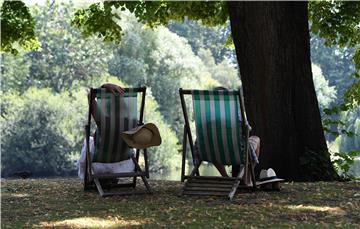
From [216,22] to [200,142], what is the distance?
684cm

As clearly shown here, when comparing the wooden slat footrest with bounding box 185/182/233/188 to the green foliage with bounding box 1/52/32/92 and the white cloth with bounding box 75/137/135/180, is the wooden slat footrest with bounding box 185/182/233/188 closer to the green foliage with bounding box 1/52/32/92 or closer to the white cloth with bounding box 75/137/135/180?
the white cloth with bounding box 75/137/135/180

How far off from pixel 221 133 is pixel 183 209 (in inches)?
50.5

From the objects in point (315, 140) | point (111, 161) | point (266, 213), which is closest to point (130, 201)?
point (111, 161)

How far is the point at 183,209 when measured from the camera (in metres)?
5.56

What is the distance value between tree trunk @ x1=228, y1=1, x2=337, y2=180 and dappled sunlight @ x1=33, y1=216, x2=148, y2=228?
3.73 m

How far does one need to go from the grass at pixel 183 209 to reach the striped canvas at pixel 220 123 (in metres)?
0.45

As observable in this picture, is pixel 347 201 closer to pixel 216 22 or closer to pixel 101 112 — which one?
pixel 101 112

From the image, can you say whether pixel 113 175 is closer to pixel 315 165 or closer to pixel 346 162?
pixel 315 165

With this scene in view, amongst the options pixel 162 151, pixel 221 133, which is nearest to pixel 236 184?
pixel 221 133

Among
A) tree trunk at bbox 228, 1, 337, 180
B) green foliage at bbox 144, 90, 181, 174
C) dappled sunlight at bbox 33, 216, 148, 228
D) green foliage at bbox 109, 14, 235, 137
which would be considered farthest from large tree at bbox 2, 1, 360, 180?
green foliage at bbox 109, 14, 235, 137

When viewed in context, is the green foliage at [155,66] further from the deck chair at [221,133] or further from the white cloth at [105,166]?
the deck chair at [221,133]

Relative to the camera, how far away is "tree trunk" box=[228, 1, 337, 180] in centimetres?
841

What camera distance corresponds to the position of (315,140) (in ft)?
28.3

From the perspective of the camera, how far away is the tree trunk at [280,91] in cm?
841
